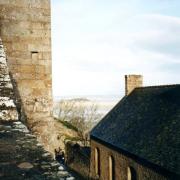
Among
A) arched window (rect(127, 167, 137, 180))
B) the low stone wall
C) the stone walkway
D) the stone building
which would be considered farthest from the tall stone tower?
the low stone wall

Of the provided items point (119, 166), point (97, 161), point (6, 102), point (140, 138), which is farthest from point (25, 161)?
point (97, 161)

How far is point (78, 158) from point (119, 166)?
9370 millimetres

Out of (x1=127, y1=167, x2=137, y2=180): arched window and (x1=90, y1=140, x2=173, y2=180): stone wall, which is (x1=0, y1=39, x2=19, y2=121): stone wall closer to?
(x1=90, y1=140, x2=173, y2=180): stone wall

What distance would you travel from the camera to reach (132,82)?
28.2 m

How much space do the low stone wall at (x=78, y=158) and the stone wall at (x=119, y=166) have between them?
4.85ft

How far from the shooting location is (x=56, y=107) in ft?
174

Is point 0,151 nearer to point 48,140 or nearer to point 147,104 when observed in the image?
point 48,140

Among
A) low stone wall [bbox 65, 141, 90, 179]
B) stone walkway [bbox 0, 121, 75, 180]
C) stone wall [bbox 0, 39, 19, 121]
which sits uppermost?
stone wall [bbox 0, 39, 19, 121]

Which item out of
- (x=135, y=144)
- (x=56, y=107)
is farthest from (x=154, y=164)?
(x=56, y=107)

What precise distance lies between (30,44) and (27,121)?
7.25ft

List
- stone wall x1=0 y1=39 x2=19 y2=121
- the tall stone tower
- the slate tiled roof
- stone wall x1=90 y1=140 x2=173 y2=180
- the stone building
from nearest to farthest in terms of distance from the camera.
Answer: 1. stone wall x1=0 y1=39 x2=19 y2=121
2. the tall stone tower
3. the stone building
4. the slate tiled roof
5. stone wall x1=90 y1=140 x2=173 y2=180

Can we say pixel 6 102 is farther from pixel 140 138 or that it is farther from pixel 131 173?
pixel 140 138

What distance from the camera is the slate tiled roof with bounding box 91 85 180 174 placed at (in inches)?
633

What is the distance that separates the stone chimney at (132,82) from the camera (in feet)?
91.6
